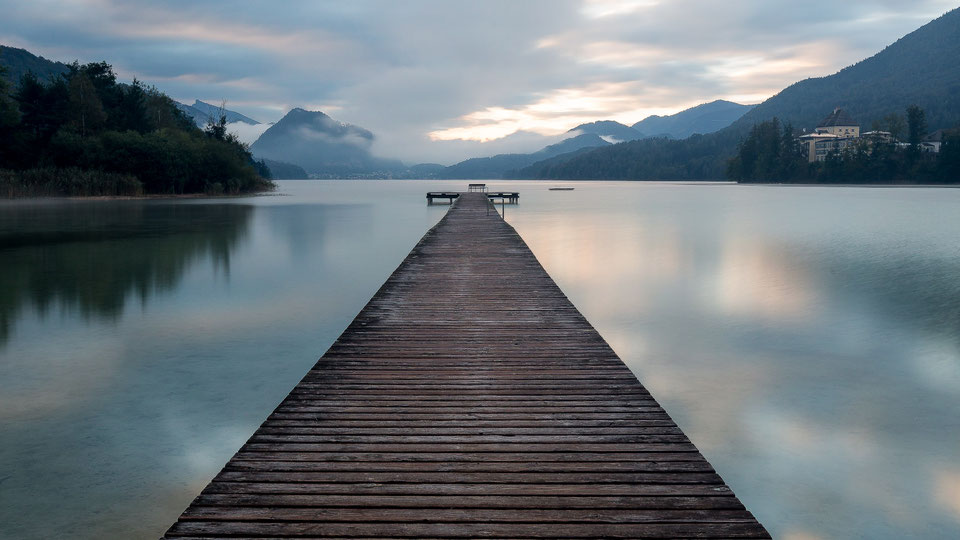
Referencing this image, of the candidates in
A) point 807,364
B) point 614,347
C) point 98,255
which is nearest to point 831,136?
point 98,255

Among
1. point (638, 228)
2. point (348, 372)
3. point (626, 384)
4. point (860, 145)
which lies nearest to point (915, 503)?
point (626, 384)

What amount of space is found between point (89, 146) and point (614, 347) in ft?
172

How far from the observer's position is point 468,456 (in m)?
4.03

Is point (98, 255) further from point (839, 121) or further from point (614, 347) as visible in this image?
point (839, 121)

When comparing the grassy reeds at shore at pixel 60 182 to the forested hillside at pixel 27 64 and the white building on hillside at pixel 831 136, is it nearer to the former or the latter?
the forested hillside at pixel 27 64

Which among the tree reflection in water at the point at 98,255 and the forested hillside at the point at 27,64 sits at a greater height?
the forested hillside at the point at 27,64

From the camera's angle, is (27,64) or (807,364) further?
(27,64)

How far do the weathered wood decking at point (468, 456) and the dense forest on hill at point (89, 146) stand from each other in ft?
167

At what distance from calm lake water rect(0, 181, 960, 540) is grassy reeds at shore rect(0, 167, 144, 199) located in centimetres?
2879

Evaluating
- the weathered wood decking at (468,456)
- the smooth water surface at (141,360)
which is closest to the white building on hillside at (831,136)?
the smooth water surface at (141,360)

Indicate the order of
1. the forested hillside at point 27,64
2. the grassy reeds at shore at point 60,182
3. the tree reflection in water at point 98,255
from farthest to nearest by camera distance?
1. the forested hillside at point 27,64
2. the grassy reeds at shore at point 60,182
3. the tree reflection in water at point 98,255

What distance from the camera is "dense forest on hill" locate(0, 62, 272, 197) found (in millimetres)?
47594

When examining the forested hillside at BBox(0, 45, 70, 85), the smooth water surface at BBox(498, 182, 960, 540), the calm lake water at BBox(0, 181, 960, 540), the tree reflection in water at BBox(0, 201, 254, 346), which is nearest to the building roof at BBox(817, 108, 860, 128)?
the calm lake water at BBox(0, 181, 960, 540)

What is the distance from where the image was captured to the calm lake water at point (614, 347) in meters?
5.09
